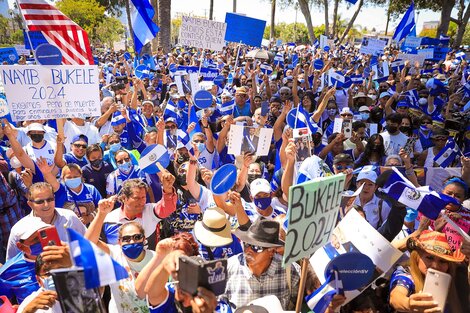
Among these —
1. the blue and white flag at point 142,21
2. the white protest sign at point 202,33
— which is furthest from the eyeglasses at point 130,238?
the white protest sign at point 202,33

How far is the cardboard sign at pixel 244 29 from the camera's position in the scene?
9891mm

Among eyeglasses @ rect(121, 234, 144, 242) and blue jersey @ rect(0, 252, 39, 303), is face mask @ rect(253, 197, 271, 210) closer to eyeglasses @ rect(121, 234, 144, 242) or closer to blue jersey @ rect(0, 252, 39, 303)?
eyeglasses @ rect(121, 234, 144, 242)

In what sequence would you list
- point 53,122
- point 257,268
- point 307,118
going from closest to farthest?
1. point 257,268
2. point 307,118
3. point 53,122

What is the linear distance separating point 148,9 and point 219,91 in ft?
10.0

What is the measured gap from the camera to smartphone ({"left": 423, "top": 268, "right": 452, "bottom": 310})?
237 cm

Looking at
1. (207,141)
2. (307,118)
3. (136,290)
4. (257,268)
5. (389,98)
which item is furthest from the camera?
(389,98)

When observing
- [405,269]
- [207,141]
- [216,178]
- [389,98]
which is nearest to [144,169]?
[216,178]

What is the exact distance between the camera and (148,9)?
8.69m

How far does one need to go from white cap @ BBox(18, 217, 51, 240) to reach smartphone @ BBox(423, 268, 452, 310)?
2955 mm

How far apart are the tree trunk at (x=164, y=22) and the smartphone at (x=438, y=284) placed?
56.4ft

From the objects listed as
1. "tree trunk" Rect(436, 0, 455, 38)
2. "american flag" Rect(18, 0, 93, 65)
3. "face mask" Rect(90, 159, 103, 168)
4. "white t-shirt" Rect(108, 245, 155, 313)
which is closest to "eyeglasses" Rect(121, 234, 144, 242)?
"white t-shirt" Rect(108, 245, 155, 313)

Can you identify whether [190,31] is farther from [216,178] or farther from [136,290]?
[136,290]

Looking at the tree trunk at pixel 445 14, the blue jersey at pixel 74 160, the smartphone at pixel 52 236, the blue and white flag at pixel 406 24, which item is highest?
the tree trunk at pixel 445 14

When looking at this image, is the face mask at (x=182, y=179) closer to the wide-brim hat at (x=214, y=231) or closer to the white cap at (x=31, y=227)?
the wide-brim hat at (x=214, y=231)
